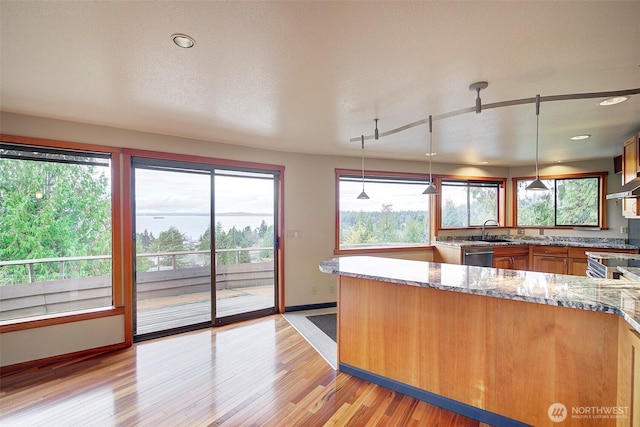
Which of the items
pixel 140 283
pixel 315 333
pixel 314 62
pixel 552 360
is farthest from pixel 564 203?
pixel 140 283

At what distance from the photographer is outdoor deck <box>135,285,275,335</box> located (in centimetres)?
358

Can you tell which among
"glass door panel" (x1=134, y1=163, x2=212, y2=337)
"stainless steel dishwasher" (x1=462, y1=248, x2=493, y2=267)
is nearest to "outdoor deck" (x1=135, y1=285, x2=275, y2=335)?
"glass door panel" (x1=134, y1=163, x2=212, y2=337)

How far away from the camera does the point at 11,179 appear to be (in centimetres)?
284

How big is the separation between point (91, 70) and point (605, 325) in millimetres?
3426

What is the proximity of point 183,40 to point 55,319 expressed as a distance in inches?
117

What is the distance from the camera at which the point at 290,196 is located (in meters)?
4.46

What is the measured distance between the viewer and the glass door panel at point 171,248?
3508 mm

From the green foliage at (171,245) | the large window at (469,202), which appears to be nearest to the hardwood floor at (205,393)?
the green foliage at (171,245)

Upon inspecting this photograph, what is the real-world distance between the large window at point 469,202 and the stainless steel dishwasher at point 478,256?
2.39 feet

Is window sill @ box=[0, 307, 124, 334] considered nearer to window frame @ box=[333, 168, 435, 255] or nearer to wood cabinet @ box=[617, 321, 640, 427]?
window frame @ box=[333, 168, 435, 255]

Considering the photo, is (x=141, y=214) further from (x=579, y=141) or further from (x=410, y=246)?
(x=579, y=141)

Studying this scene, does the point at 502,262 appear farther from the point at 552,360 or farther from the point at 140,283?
the point at 140,283

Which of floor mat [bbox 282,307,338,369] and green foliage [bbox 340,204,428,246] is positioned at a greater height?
green foliage [bbox 340,204,428,246]

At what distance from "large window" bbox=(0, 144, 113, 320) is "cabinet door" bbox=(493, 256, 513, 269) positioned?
5535 mm
